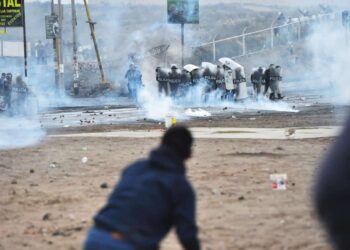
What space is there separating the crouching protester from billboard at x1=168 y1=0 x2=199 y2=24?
39.2 meters

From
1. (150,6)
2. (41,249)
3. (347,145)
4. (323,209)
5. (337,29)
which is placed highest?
(150,6)

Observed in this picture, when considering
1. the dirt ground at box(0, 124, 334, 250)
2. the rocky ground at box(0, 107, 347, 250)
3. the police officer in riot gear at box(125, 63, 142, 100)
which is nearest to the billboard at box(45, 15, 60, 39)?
the police officer in riot gear at box(125, 63, 142, 100)

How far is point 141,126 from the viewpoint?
21.8m

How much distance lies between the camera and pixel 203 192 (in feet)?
33.7

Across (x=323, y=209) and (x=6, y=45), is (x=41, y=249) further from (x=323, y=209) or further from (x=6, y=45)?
(x=6, y=45)

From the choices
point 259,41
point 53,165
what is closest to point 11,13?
point 53,165

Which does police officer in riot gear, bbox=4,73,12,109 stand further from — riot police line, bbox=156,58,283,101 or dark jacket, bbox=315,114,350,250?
dark jacket, bbox=315,114,350,250

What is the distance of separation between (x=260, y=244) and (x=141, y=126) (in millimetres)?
14487

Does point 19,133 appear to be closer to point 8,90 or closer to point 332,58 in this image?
point 8,90

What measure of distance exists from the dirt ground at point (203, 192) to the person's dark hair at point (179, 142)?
55.7 inches

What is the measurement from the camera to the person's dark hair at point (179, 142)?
4.69 meters

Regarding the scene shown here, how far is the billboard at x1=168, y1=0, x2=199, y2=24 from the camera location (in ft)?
143

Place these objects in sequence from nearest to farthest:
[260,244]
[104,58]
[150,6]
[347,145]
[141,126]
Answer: [347,145] < [260,244] < [141,126] < [104,58] < [150,6]

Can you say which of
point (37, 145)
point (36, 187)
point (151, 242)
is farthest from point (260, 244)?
point (37, 145)
